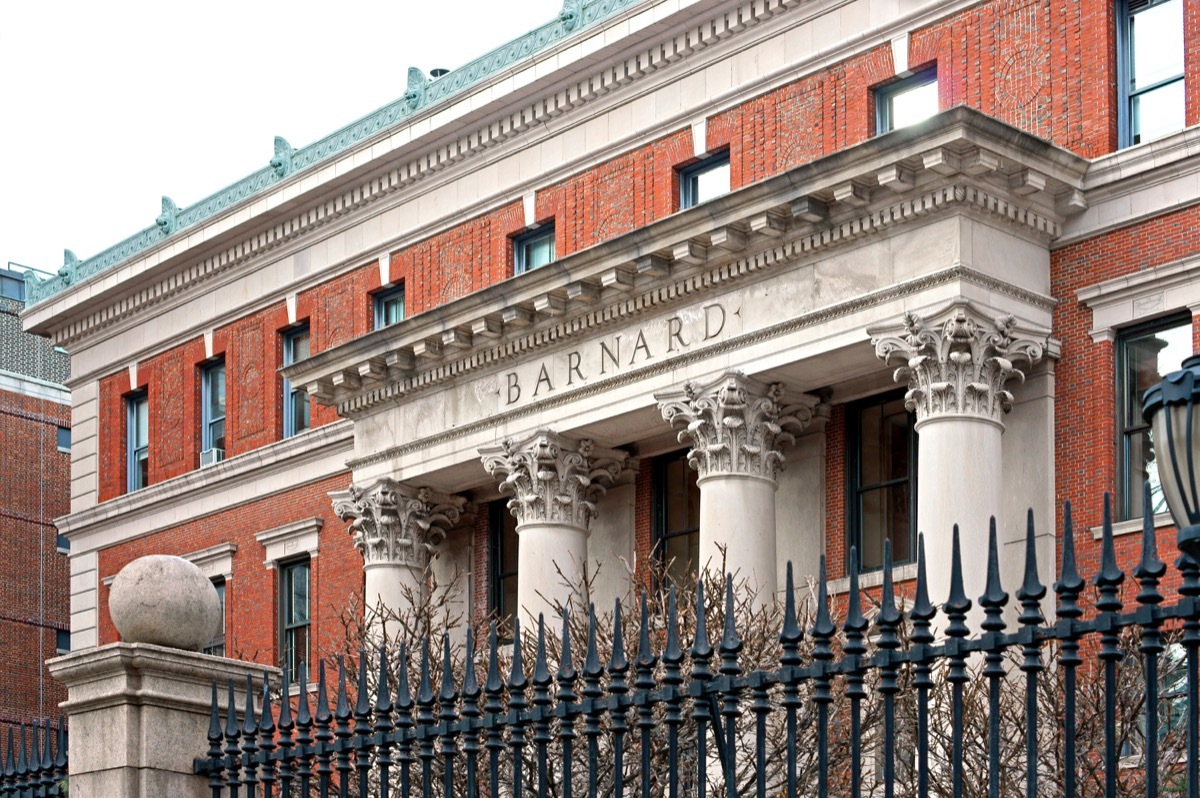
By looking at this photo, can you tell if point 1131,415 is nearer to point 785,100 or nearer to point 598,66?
point 785,100

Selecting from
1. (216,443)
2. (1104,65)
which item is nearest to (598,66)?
(1104,65)

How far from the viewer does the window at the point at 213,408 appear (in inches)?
1825

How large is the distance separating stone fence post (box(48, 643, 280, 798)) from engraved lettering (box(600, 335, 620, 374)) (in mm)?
21058

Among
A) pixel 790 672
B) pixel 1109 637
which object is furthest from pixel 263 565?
pixel 1109 637

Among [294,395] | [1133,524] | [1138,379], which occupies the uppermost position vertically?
[294,395]

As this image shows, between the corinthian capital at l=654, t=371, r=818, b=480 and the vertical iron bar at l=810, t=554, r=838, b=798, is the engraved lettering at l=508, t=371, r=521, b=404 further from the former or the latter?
the vertical iron bar at l=810, t=554, r=838, b=798

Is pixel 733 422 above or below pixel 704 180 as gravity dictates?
below

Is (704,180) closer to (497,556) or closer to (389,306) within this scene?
(497,556)

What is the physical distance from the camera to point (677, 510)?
35.8m

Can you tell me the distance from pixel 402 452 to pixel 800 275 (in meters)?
9.33

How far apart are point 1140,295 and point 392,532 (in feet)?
45.0

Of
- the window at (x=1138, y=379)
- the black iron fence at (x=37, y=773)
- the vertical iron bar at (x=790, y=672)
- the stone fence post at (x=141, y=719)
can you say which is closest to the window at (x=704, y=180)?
the window at (x=1138, y=379)

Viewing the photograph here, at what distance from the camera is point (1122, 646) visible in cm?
2278

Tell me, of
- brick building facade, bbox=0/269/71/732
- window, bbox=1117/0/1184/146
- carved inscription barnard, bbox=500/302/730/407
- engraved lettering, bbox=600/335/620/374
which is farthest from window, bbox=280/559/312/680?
window, bbox=1117/0/1184/146
